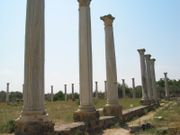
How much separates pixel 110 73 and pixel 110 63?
0.66 meters

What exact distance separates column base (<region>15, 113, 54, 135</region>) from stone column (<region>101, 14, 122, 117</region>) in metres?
8.98

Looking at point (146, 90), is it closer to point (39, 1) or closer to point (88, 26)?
point (88, 26)

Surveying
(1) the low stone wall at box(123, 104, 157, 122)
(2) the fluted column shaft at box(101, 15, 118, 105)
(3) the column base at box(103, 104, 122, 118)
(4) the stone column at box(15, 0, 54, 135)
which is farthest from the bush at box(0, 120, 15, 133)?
(1) the low stone wall at box(123, 104, 157, 122)

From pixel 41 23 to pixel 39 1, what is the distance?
0.84m

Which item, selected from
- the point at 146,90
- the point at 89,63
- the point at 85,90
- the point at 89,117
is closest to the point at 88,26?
the point at 89,63

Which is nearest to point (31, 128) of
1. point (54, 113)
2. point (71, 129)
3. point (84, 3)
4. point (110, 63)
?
point (71, 129)

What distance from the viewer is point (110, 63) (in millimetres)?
19094

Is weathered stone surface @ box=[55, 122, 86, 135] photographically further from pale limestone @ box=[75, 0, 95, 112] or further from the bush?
the bush

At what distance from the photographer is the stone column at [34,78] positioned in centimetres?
987

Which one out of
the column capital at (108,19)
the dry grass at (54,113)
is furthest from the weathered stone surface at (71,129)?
the column capital at (108,19)

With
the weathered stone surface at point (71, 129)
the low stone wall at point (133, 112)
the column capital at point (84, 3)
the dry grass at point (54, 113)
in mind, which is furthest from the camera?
the low stone wall at point (133, 112)

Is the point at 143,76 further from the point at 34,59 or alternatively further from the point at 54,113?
the point at 34,59

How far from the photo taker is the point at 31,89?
1027 centimetres

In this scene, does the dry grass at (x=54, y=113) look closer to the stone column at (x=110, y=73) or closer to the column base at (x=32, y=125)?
the stone column at (x=110, y=73)
